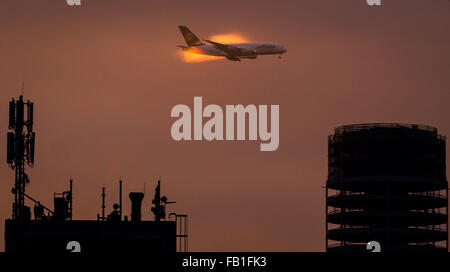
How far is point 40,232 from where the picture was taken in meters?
157

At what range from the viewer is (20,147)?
507ft

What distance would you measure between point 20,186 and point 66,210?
7314mm

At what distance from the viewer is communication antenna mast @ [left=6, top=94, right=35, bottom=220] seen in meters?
154

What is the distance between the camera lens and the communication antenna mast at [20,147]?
154m
